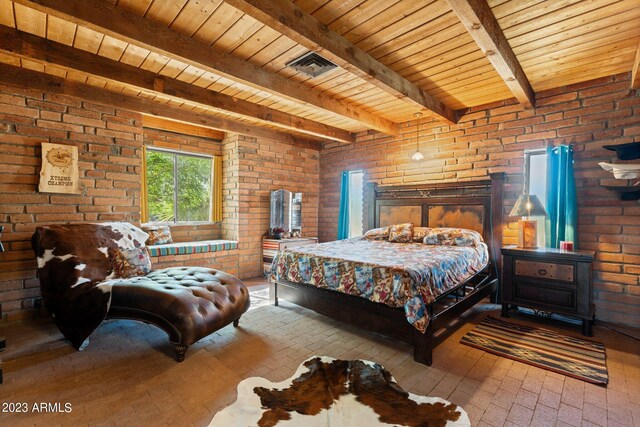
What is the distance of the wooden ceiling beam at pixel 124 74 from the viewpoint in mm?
2426

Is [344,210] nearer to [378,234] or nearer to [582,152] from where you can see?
[378,234]

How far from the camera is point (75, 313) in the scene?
2.53 m

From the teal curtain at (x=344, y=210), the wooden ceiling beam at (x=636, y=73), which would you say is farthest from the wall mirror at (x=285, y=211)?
the wooden ceiling beam at (x=636, y=73)

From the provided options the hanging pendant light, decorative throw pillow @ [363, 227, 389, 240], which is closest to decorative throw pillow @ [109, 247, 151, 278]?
decorative throw pillow @ [363, 227, 389, 240]

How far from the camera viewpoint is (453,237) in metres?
3.84

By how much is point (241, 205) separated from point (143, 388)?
3.41 meters

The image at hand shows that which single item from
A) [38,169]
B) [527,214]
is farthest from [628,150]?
[38,169]

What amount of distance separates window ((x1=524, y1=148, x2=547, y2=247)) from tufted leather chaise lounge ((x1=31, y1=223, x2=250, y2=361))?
365 centimetres

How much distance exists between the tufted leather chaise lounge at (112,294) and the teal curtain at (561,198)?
3.52 meters

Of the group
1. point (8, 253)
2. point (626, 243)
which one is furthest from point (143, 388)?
point (626, 243)

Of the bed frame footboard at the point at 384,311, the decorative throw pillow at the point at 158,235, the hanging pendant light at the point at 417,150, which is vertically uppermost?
the hanging pendant light at the point at 417,150

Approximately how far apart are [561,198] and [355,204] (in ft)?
10.1

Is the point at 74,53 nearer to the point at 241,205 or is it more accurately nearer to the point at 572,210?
the point at 241,205

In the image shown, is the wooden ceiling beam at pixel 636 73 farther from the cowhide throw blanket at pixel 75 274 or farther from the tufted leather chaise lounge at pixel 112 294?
the cowhide throw blanket at pixel 75 274
